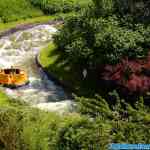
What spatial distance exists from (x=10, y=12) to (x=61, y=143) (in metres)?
50.0

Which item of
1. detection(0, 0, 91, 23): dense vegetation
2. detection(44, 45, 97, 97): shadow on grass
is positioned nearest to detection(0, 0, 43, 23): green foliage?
detection(0, 0, 91, 23): dense vegetation

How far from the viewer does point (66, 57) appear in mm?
48688

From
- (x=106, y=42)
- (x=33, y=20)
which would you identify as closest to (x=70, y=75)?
(x=106, y=42)

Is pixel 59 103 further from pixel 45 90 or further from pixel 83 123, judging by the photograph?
pixel 83 123

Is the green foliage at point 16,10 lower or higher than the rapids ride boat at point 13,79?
lower

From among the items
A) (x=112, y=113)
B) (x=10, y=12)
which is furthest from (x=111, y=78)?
(x=10, y=12)

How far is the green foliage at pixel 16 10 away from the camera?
6904 cm

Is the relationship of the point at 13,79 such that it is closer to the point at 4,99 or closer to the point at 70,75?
the point at 70,75

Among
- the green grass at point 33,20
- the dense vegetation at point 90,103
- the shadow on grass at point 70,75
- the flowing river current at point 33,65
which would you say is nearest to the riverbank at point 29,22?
the green grass at point 33,20

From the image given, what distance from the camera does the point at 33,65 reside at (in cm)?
5069

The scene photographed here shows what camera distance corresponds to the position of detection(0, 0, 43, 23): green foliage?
69.0 m

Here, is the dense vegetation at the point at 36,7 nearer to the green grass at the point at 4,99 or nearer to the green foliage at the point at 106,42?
the green foliage at the point at 106,42

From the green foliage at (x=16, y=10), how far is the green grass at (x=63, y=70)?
1606cm

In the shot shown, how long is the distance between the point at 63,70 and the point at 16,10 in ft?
87.8
